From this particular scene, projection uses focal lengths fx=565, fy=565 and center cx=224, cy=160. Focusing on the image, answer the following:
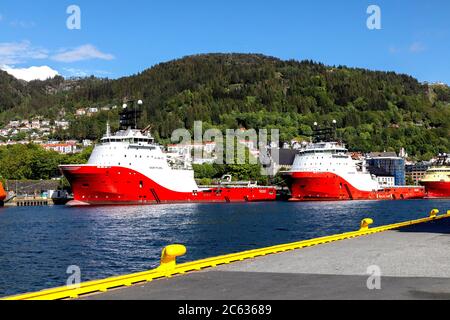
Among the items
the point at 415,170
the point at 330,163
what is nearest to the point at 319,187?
the point at 330,163

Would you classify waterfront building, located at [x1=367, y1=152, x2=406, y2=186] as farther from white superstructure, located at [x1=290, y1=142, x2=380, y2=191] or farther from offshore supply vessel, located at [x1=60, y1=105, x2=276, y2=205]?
offshore supply vessel, located at [x1=60, y1=105, x2=276, y2=205]

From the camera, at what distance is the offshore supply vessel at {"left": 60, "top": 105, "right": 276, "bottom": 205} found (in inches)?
2852

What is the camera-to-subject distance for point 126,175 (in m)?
73.9

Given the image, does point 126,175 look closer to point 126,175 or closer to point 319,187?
point 126,175

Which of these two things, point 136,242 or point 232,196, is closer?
point 136,242

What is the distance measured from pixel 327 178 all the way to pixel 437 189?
42111 mm

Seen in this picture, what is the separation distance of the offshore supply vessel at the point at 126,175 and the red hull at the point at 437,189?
6152 cm

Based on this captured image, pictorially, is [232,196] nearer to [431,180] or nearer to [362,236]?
[431,180]

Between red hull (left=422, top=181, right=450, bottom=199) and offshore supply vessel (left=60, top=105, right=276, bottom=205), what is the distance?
61.5 m

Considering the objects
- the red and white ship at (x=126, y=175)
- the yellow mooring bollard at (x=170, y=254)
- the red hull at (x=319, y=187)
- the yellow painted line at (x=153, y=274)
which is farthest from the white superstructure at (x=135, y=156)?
the yellow mooring bollard at (x=170, y=254)

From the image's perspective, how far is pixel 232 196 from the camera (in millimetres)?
99625

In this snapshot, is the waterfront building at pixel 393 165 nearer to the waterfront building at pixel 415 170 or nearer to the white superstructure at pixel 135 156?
the waterfront building at pixel 415 170

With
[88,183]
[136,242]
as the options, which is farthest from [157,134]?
[136,242]
